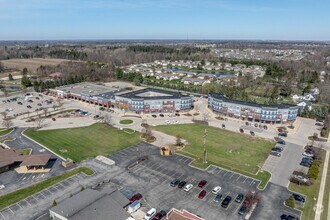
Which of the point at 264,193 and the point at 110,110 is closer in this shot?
the point at 264,193

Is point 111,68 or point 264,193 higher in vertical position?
point 111,68

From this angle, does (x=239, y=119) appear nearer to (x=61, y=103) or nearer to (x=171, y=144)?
(x=171, y=144)

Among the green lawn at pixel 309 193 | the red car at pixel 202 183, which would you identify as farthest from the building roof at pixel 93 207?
the green lawn at pixel 309 193

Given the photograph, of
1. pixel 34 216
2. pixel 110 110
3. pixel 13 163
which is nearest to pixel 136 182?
pixel 34 216

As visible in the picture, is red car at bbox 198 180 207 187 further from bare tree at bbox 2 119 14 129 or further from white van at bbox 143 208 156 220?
bare tree at bbox 2 119 14 129

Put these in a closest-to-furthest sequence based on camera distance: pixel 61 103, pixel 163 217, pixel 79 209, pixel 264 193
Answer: pixel 79 209, pixel 163 217, pixel 264 193, pixel 61 103

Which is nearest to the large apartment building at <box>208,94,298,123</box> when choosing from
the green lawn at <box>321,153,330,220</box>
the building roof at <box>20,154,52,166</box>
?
the green lawn at <box>321,153,330,220</box>

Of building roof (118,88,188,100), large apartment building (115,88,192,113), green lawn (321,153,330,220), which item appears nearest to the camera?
green lawn (321,153,330,220)
